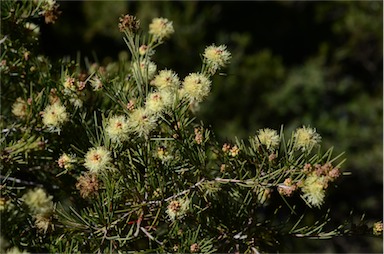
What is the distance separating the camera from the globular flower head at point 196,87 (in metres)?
0.51

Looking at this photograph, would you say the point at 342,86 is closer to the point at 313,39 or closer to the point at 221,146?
the point at 313,39

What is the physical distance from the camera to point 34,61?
629 mm

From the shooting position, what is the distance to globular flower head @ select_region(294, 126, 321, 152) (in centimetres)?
53

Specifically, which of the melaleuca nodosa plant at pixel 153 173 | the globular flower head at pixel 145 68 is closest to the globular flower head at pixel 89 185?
the melaleuca nodosa plant at pixel 153 173

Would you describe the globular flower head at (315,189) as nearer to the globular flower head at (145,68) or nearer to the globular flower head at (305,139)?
the globular flower head at (305,139)

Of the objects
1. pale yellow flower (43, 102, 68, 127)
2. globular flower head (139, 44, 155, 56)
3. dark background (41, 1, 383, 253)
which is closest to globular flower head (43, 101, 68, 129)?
pale yellow flower (43, 102, 68, 127)

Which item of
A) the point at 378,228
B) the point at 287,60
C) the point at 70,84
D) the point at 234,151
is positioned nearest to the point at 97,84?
the point at 70,84

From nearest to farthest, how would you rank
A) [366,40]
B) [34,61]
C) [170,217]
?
1. [170,217]
2. [34,61]
3. [366,40]

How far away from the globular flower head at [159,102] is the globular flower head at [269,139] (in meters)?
0.09

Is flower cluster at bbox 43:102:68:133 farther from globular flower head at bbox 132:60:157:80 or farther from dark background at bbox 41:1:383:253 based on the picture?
dark background at bbox 41:1:383:253

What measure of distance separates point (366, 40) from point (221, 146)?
2.34 metres

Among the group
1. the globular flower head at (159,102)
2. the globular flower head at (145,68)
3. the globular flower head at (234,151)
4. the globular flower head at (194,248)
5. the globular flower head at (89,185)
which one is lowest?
the globular flower head at (194,248)

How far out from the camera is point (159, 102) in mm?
489

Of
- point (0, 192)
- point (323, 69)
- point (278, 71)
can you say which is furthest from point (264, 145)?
point (323, 69)
